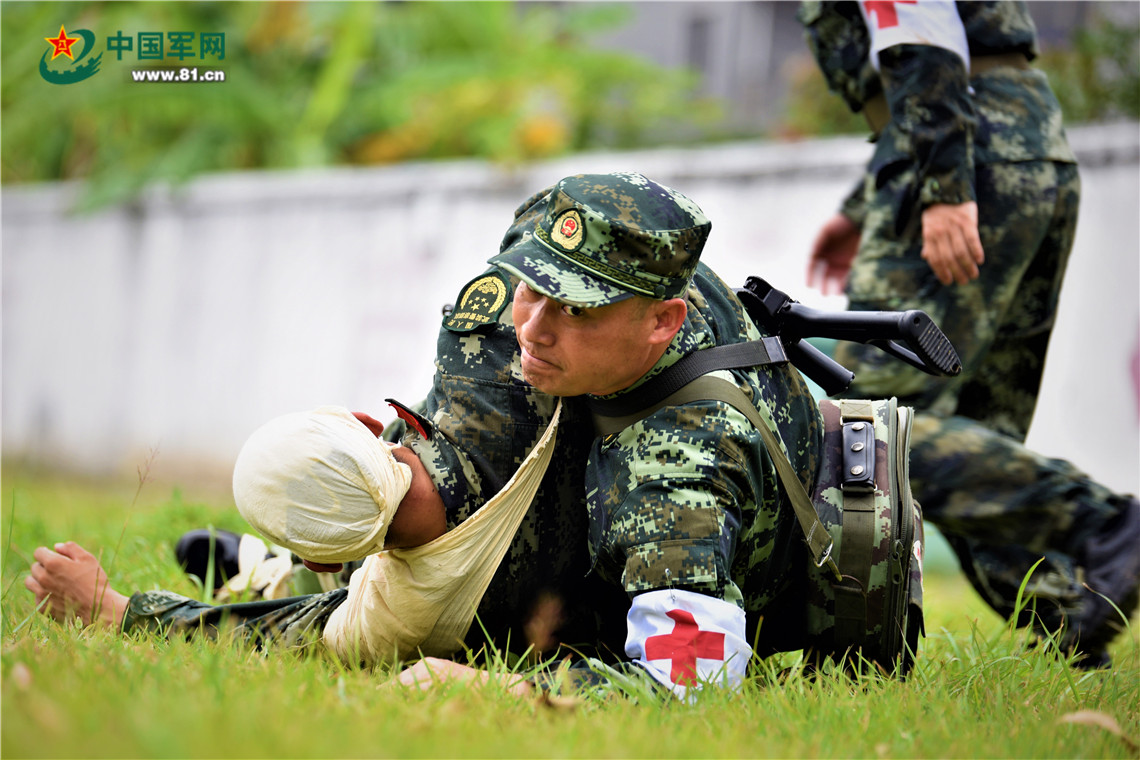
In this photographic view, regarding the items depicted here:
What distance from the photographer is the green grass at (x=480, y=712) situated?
1.39 metres

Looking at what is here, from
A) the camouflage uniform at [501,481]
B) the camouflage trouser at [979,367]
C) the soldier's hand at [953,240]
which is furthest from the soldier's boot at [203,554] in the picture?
the soldier's hand at [953,240]

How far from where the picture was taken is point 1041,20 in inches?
354

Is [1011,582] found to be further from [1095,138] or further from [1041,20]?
[1041,20]

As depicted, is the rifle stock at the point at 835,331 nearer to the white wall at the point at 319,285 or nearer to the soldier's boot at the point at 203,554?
the soldier's boot at the point at 203,554

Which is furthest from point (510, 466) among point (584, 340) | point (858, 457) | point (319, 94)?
point (319, 94)

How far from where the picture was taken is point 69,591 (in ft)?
8.07

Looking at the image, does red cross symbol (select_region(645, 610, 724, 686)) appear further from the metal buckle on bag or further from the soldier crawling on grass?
the metal buckle on bag

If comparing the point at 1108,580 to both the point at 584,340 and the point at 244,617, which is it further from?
the point at 244,617

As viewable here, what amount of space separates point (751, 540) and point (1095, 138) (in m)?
3.21

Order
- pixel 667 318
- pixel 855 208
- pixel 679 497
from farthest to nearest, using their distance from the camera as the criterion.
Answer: pixel 855 208, pixel 667 318, pixel 679 497

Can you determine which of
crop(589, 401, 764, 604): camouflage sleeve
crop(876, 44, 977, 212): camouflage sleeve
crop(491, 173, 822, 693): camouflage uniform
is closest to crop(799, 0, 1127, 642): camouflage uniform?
crop(876, 44, 977, 212): camouflage sleeve

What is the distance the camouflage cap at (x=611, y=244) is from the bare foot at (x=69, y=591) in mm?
1214

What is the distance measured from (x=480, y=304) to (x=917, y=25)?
1.35m

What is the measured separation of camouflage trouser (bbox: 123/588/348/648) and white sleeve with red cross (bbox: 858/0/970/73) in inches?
72.0
